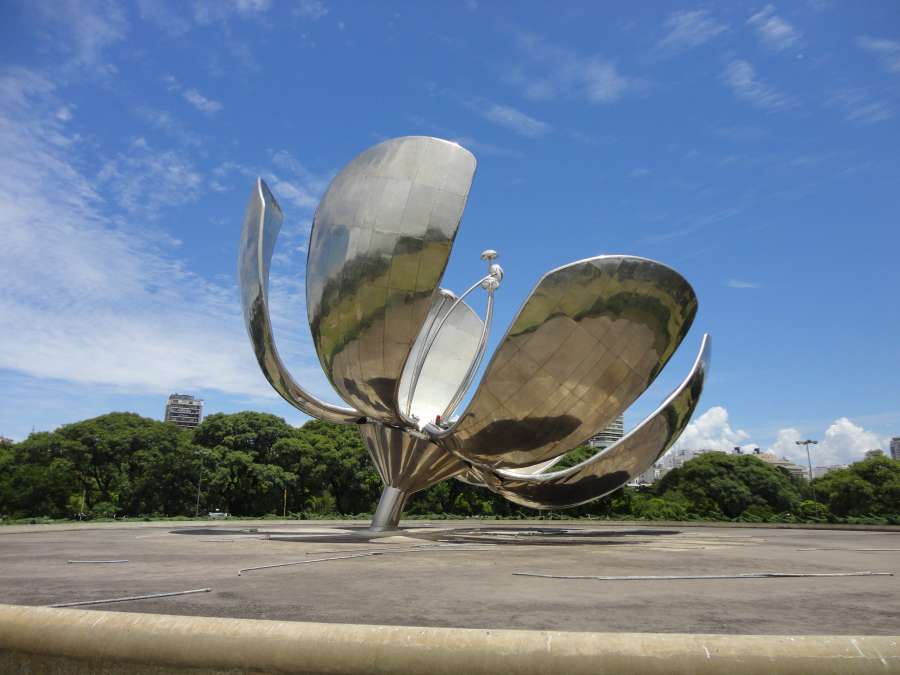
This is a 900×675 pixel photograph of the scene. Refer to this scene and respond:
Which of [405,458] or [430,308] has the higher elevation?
[430,308]

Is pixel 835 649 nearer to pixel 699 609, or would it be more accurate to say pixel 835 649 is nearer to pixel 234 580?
pixel 699 609

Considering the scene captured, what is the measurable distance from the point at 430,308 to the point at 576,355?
2748mm

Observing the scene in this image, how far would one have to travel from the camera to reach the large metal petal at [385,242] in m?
10.1

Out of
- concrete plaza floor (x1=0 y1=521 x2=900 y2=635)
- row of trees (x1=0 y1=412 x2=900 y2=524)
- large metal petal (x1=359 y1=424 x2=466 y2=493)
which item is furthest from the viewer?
row of trees (x1=0 y1=412 x2=900 y2=524)

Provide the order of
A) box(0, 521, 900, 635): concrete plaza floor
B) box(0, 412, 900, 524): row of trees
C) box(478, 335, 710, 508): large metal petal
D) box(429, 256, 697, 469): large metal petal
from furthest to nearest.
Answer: box(0, 412, 900, 524): row of trees → box(478, 335, 710, 508): large metal petal → box(429, 256, 697, 469): large metal petal → box(0, 521, 900, 635): concrete plaza floor

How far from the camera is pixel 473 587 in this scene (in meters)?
6.41

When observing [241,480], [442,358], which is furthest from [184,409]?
[442,358]

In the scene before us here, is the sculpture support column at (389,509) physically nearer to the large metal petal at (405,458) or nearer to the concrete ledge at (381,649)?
the large metal petal at (405,458)

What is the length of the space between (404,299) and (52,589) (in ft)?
19.9

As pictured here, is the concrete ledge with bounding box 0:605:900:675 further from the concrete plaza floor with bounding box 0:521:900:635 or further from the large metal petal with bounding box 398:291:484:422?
the large metal petal with bounding box 398:291:484:422

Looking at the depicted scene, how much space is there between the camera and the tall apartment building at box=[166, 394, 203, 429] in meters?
189

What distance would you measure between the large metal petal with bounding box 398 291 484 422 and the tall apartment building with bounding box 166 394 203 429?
615ft

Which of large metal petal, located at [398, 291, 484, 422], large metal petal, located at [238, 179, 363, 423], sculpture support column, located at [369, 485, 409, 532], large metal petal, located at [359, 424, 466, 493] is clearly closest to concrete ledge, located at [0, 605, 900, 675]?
large metal petal, located at [238, 179, 363, 423]

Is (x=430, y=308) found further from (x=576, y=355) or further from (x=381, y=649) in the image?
(x=381, y=649)
